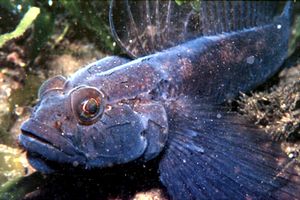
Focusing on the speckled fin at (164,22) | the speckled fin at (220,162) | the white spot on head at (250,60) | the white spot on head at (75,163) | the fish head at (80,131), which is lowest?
the speckled fin at (220,162)

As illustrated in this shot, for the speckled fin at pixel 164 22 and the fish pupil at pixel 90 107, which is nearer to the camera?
the fish pupil at pixel 90 107

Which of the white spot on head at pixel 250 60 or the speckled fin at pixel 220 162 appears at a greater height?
the white spot on head at pixel 250 60

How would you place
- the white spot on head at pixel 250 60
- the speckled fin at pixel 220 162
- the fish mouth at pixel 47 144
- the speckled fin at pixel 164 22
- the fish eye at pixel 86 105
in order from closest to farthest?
the fish mouth at pixel 47 144 → the fish eye at pixel 86 105 → the speckled fin at pixel 220 162 → the speckled fin at pixel 164 22 → the white spot on head at pixel 250 60

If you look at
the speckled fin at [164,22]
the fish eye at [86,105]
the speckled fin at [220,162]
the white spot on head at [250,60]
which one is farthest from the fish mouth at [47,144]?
the white spot on head at [250,60]

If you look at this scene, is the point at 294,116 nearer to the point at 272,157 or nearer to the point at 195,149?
the point at 272,157

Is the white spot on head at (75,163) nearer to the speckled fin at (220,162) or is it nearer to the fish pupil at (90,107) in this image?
the fish pupil at (90,107)

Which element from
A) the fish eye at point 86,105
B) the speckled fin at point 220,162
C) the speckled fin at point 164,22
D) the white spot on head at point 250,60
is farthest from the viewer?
the white spot on head at point 250,60

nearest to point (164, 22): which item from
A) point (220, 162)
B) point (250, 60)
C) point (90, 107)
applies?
point (250, 60)

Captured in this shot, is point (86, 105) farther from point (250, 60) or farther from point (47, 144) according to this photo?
point (250, 60)
